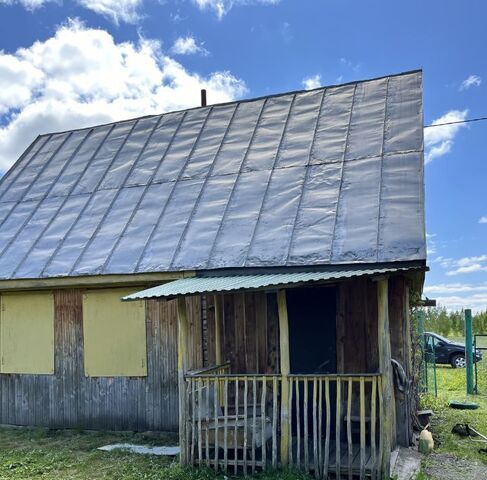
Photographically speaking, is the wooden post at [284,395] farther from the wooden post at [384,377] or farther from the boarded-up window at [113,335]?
the boarded-up window at [113,335]

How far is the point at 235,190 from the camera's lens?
905 cm

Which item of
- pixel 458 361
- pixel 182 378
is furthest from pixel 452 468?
pixel 458 361

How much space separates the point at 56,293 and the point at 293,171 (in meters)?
4.32

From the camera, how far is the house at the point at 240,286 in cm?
656

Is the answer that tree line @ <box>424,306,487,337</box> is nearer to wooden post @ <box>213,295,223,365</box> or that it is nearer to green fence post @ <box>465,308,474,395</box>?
green fence post @ <box>465,308,474,395</box>

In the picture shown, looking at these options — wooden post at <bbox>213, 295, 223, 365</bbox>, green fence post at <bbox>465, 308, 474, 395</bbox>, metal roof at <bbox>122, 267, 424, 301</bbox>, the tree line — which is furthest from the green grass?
the tree line

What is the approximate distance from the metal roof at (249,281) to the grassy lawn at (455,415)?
276 centimetres

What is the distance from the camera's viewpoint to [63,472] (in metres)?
6.73

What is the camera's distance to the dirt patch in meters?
6.36

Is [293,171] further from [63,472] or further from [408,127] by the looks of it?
[63,472]

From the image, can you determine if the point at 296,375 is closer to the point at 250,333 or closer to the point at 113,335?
the point at 250,333

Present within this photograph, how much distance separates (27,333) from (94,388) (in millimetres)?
1550

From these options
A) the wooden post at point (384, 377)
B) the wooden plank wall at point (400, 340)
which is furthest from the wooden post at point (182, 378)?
the wooden plank wall at point (400, 340)

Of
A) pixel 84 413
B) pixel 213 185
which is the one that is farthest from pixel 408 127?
pixel 84 413
